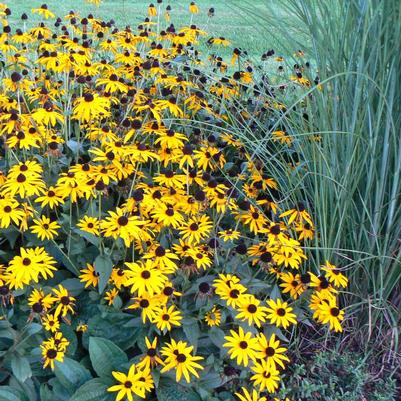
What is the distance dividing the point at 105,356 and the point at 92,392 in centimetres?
11

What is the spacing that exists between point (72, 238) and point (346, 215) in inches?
36.0

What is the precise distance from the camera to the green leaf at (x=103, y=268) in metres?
1.80

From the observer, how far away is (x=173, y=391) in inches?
69.5

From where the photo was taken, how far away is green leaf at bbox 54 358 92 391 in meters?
1.75

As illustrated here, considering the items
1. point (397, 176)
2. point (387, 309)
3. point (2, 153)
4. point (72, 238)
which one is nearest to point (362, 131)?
point (397, 176)

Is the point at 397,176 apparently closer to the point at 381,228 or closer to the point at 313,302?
the point at 381,228

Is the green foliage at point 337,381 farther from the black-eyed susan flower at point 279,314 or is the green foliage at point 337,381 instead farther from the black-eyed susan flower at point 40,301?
the black-eyed susan flower at point 40,301

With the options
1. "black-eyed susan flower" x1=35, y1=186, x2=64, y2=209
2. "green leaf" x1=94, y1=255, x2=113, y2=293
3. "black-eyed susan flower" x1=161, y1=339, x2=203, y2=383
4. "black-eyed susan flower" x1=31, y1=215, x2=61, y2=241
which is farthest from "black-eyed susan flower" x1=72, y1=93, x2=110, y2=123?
"black-eyed susan flower" x1=161, y1=339, x2=203, y2=383

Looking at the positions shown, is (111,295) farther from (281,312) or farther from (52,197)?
(281,312)

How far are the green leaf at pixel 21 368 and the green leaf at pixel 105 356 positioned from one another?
0.18m

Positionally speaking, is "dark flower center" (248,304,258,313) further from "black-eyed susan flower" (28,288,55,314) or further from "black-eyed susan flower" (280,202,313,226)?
"black-eyed susan flower" (28,288,55,314)

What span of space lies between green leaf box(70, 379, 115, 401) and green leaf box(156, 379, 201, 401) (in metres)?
0.14

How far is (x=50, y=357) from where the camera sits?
64.3 inches

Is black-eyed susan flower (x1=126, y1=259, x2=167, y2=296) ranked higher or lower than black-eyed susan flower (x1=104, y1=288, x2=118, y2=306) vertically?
higher
